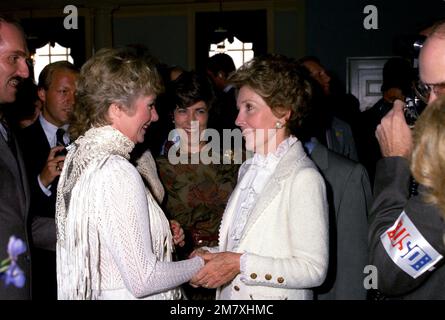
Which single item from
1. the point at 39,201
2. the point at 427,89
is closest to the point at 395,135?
the point at 427,89

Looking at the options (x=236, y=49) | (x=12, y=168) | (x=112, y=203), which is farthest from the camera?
(x=236, y=49)

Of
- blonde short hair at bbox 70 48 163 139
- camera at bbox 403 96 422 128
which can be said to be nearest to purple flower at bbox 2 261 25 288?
blonde short hair at bbox 70 48 163 139

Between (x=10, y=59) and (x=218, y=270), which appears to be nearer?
(x=218, y=270)

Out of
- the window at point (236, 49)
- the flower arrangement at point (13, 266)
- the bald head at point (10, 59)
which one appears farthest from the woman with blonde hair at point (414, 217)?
the window at point (236, 49)

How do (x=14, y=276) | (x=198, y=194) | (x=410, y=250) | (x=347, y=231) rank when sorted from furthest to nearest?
(x=198, y=194) < (x=347, y=231) < (x=14, y=276) < (x=410, y=250)

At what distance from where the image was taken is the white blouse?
2.32m

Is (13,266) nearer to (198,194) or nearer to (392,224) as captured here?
(198,194)

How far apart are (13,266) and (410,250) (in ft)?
4.45

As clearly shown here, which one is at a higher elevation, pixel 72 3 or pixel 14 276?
pixel 72 3

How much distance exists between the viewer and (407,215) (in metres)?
1.50

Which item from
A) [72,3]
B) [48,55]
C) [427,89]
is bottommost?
[427,89]

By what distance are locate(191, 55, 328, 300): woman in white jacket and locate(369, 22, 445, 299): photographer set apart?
1.32 ft
